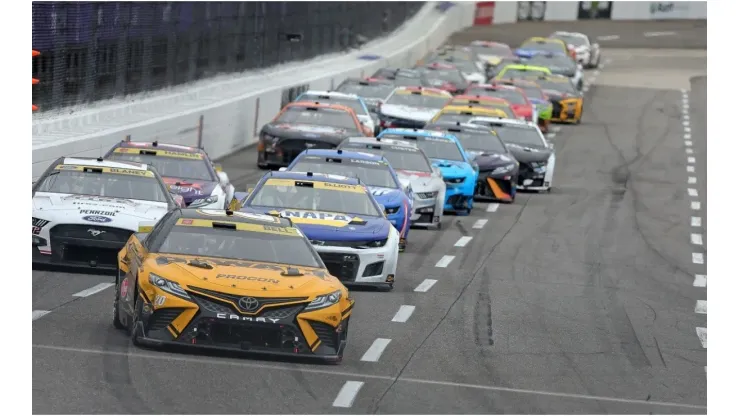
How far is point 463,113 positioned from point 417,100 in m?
5.00

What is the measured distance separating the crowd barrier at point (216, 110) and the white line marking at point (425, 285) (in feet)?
19.2

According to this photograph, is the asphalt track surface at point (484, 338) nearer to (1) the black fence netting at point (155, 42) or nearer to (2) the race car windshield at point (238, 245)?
(2) the race car windshield at point (238, 245)

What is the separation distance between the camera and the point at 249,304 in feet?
41.9

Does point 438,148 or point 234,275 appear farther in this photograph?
point 438,148

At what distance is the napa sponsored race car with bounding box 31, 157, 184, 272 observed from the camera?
1723 centimetres

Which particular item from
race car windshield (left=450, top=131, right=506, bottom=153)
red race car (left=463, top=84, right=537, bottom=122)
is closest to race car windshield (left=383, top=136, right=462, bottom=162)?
race car windshield (left=450, top=131, right=506, bottom=153)

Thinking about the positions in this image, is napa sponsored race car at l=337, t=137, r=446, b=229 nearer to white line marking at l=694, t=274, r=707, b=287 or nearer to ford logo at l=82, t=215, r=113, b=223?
white line marking at l=694, t=274, r=707, b=287

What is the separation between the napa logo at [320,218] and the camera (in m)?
18.0

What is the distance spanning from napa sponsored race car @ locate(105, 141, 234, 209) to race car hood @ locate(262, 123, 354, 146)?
8297mm

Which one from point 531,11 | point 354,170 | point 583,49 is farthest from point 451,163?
point 531,11

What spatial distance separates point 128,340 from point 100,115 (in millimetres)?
17295

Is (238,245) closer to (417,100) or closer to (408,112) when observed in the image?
(408,112)

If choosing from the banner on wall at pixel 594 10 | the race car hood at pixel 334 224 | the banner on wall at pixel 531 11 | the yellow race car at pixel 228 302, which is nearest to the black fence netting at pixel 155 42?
the race car hood at pixel 334 224
